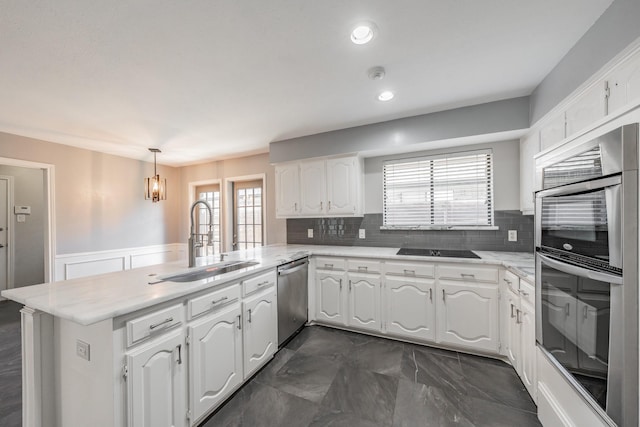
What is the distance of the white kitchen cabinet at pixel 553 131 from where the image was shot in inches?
71.3

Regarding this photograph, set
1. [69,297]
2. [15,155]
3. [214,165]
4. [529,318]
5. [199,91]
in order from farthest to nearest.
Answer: [214,165] < [15,155] < [199,91] < [529,318] < [69,297]

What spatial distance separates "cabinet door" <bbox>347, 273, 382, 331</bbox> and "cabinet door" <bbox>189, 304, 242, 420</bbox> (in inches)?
51.0

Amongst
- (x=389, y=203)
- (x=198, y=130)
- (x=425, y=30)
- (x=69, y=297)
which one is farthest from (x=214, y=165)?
(x=425, y=30)

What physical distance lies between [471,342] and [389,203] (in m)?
1.68

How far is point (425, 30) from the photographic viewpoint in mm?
1479

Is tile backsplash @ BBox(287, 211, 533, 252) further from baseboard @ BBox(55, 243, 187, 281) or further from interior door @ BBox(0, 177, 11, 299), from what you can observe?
interior door @ BBox(0, 177, 11, 299)

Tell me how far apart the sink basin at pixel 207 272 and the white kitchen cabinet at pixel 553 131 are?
8.35ft

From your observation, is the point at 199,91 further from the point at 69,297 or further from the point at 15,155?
the point at 15,155

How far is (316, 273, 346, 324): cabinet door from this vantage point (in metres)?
2.81

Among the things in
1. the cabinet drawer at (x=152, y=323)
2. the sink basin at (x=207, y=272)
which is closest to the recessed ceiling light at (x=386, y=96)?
the sink basin at (x=207, y=272)

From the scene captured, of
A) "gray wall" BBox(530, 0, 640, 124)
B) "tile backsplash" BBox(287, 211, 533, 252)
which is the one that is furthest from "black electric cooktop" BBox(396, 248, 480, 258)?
"gray wall" BBox(530, 0, 640, 124)

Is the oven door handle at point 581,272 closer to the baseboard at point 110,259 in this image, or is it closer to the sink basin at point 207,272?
the sink basin at point 207,272

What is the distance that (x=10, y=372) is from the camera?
2115mm

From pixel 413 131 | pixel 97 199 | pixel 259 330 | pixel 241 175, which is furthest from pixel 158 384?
pixel 97 199
